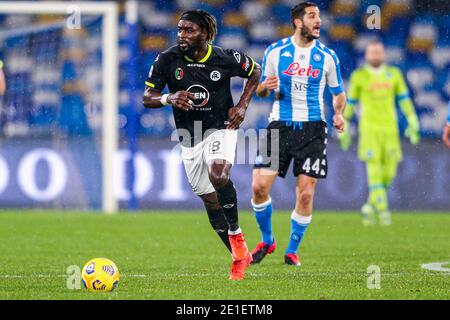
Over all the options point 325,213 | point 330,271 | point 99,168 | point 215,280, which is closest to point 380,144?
point 325,213

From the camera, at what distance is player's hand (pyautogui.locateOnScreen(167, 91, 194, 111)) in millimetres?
7527

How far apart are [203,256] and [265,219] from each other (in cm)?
75

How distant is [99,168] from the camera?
52.3ft

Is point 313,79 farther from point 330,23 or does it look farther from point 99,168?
point 330,23

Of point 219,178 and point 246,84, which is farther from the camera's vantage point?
point 246,84

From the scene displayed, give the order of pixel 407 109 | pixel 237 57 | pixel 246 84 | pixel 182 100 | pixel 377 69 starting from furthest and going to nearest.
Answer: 1. pixel 377 69
2. pixel 407 109
3. pixel 246 84
4. pixel 237 57
5. pixel 182 100

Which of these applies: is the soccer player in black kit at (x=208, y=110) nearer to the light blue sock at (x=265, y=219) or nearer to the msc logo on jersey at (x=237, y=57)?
the msc logo on jersey at (x=237, y=57)

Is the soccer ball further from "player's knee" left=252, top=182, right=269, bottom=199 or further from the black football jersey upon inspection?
"player's knee" left=252, top=182, right=269, bottom=199

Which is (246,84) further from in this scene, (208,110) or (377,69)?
(377,69)

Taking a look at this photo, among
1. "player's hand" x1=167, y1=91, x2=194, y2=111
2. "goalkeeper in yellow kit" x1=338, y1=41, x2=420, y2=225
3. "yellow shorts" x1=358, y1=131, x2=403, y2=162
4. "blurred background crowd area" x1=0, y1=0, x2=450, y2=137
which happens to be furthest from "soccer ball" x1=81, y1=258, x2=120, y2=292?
"blurred background crowd area" x1=0, y1=0, x2=450, y2=137

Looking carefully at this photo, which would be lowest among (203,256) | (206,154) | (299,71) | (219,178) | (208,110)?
(203,256)

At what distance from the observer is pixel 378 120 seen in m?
14.4

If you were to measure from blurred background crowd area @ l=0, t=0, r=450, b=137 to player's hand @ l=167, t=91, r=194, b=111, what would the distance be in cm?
851

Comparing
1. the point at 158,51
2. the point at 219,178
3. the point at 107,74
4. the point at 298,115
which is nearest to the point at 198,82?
the point at 219,178
